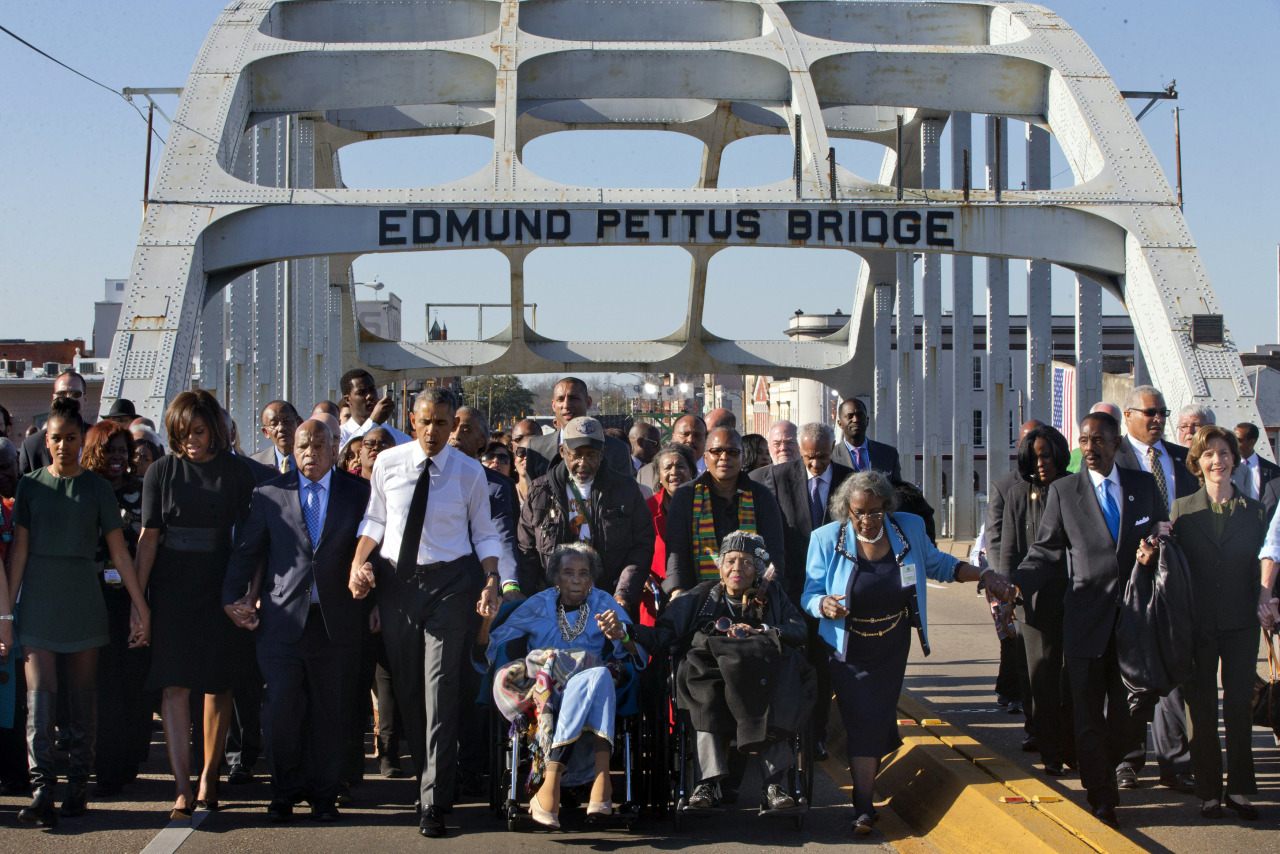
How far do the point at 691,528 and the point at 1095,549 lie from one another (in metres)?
2.04

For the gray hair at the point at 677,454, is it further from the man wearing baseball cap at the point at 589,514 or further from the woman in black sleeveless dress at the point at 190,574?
the woman in black sleeveless dress at the point at 190,574

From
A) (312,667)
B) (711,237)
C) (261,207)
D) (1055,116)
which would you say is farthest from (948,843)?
(1055,116)

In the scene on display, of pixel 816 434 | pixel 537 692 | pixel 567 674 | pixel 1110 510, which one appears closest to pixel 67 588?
pixel 537 692

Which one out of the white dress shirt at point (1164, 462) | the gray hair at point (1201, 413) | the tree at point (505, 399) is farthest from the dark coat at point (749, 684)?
the tree at point (505, 399)

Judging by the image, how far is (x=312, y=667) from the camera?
227 inches

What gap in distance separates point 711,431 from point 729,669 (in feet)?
5.68

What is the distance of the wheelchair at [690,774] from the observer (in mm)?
5406

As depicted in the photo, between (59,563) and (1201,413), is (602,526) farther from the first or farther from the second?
(1201,413)

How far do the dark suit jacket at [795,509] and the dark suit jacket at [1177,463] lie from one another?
5.13 feet

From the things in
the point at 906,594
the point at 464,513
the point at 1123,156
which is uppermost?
the point at 1123,156

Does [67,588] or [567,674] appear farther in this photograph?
[67,588]

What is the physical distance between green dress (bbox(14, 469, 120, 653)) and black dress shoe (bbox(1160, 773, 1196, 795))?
5.27m

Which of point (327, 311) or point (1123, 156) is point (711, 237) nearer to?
point (1123, 156)

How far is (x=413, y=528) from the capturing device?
5.68 meters
